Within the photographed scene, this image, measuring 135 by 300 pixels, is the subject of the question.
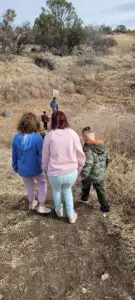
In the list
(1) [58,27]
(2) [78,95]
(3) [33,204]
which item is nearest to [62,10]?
(1) [58,27]

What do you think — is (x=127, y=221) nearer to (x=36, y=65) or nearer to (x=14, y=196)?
(x=14, y=196)

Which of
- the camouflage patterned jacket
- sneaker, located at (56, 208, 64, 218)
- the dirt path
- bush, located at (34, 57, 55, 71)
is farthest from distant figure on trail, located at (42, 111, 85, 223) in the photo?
bush, located at (34, 57, 55, 71)

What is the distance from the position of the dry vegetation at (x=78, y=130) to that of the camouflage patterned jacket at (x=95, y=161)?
0.51m

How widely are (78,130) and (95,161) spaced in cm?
724

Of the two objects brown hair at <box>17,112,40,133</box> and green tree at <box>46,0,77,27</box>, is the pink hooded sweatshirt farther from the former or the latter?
green tree at <box>46,0,77,27</box>

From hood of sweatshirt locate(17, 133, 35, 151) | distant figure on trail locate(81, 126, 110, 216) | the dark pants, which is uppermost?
hood of sweatshirt locate(17, 133, 35, 151)

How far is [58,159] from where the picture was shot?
3.72 m

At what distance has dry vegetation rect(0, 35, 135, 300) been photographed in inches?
137

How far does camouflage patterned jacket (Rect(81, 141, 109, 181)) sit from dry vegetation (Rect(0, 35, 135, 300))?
1.66 ft

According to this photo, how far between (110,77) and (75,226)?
15.1m

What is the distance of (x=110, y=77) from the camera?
1839 centimetres

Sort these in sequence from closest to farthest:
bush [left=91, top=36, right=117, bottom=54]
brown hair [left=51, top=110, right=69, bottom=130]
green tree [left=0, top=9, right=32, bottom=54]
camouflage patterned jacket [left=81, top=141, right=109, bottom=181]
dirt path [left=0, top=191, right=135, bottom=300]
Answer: dirt path [left=0, top=191, right=135, bottom=300]
brown hair [left=51, top=110, right=69, bottom=130]
camouflage patterned jacket [left=81, top=141, right=109, bottom=181]
green tree [left=0, top=9, right=32, bottom=54]
bush [left=91, top=36, right=117, bottom=54]

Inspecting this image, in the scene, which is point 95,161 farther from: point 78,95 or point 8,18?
point 8,18

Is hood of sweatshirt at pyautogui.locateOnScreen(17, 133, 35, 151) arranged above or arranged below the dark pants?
above
